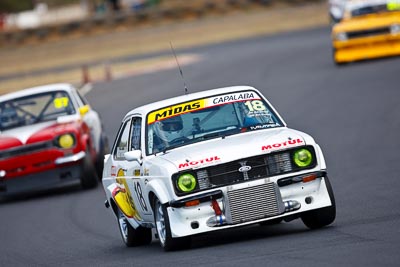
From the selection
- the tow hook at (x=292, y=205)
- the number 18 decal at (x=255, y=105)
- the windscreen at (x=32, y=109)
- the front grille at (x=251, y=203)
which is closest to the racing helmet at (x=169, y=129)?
the number 18 decal at (x=255, y=105)

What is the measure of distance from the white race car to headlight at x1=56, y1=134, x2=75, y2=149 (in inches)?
243

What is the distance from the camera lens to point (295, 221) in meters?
11.2

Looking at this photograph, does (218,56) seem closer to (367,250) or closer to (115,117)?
(115,117)

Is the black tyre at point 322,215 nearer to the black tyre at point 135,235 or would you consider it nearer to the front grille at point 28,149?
the black tyre at point 135,235

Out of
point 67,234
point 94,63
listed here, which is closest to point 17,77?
point 94,63

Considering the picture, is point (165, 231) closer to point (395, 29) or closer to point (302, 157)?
point (302, 157)

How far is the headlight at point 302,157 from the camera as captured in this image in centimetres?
970

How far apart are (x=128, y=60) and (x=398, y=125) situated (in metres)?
29.5

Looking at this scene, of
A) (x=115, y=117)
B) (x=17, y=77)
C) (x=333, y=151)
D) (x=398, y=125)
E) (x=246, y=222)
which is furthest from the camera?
(x=17, y=77)

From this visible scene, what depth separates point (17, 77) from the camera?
151 feet

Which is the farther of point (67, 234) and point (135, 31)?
point (135, 31)

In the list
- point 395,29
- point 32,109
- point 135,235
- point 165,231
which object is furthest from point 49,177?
point 395,29

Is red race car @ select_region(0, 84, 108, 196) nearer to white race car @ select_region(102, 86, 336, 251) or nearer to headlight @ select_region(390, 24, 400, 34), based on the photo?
white race car @ select_region(102, 86, 336, 251)

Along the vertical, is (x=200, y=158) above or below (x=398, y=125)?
above
